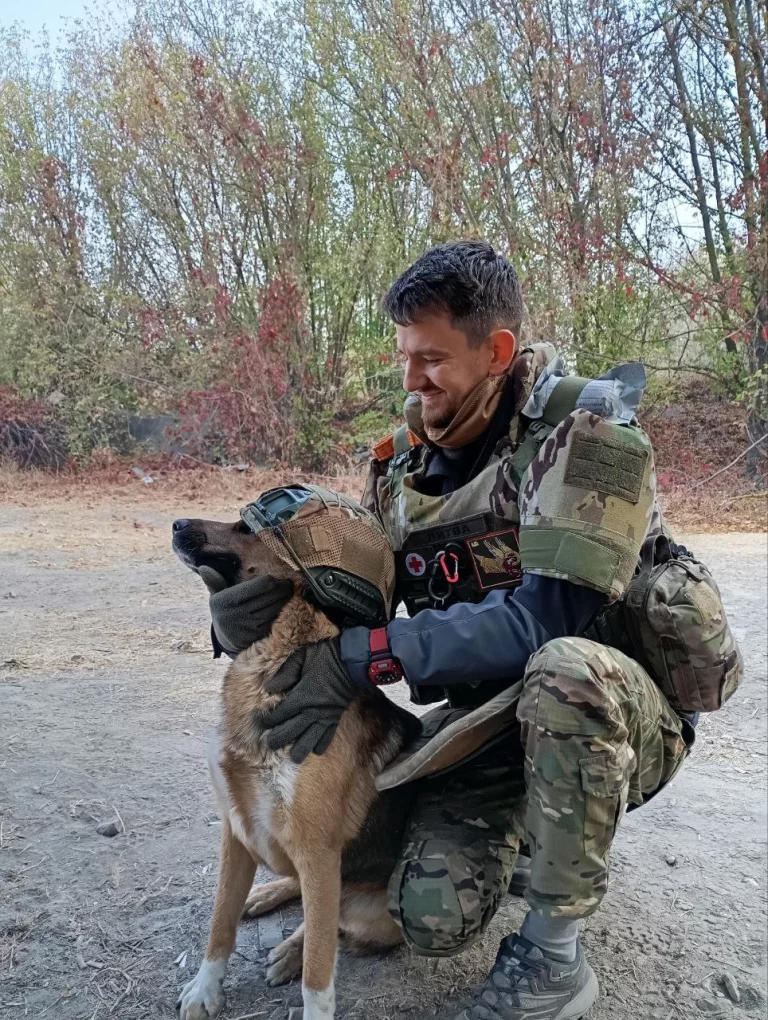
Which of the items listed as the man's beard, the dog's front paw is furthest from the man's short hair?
the dog's front paw

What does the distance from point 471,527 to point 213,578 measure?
29.2 inches

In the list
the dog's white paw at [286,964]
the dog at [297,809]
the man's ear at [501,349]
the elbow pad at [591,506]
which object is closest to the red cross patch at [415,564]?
the dog at [297,809]

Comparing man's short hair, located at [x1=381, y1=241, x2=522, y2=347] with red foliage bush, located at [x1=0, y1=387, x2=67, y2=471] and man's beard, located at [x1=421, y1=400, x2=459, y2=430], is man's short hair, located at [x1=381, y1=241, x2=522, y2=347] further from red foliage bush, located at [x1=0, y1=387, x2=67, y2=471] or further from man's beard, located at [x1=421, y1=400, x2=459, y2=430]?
red foliage bush, located at [x1=0, y1=387, x2=67, y2=471]

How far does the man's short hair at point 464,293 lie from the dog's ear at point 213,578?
2.92 feet

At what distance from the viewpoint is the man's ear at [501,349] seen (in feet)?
7.55

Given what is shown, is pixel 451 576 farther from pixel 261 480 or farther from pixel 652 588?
pixel 261 480

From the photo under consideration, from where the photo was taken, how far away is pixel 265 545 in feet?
7.44

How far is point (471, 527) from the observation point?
2305mm

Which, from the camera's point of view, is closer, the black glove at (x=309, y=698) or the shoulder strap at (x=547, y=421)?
the black glove at (x=309, y=698)

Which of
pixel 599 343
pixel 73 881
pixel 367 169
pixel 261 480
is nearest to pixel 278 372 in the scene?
pixel 261 480

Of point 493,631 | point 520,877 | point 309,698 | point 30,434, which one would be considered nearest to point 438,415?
point 493,631

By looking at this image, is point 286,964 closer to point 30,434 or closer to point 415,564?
point 415,564

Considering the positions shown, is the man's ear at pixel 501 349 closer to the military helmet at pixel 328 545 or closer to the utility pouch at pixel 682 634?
the military helmet at pixel 328 545

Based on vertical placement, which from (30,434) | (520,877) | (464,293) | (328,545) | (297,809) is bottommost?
(520,877)
